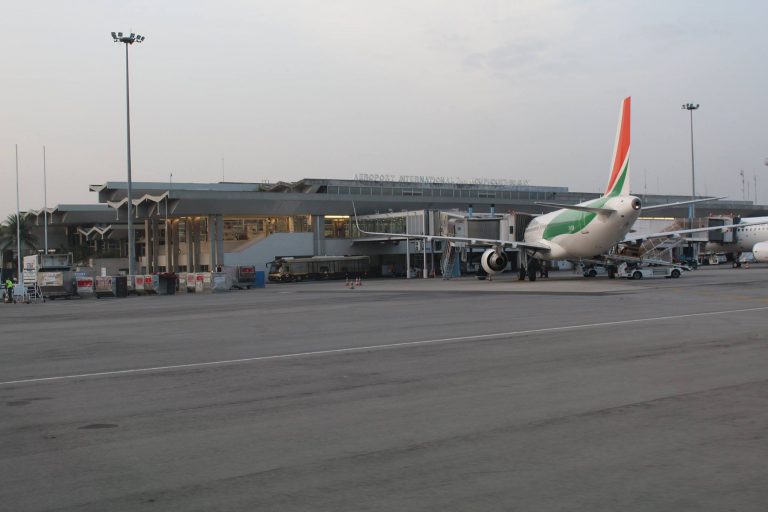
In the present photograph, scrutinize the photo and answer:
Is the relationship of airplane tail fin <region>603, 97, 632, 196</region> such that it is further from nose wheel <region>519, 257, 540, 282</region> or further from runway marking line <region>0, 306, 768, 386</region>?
runway marking line <region>0, 306, 768, 386</region>

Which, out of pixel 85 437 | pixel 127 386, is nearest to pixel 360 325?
pixel 127 386

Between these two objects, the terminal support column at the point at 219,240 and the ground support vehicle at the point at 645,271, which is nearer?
the ground support vehicle at the point at 645,271

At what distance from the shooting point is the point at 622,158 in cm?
4031

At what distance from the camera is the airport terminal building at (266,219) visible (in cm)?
7725

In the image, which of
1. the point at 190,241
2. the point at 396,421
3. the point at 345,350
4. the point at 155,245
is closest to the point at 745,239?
the point at 190,241

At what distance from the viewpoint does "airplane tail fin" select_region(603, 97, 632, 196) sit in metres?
40.1

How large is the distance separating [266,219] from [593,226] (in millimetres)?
49729

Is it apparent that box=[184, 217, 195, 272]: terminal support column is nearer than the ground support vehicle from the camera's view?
No

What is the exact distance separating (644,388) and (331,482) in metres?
5.83

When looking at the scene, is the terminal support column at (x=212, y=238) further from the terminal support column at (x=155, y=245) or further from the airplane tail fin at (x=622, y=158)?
the airplane tail fin at (x=622, y=158)

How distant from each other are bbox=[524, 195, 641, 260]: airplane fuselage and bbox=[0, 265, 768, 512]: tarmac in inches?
811

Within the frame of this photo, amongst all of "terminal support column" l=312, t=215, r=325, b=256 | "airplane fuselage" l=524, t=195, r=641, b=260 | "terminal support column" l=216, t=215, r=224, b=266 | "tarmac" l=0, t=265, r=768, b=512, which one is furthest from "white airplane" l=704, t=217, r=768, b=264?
"tarmac" l=0, t=265, r=768, b=512

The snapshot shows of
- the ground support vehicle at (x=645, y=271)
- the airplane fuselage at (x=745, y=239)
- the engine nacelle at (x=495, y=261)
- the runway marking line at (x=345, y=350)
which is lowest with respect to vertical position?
the runway marking line at (x=345, y=350)

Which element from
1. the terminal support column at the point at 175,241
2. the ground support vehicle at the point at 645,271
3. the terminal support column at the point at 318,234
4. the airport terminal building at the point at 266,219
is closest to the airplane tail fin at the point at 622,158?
the ground support vehicle at the point at 645,271
